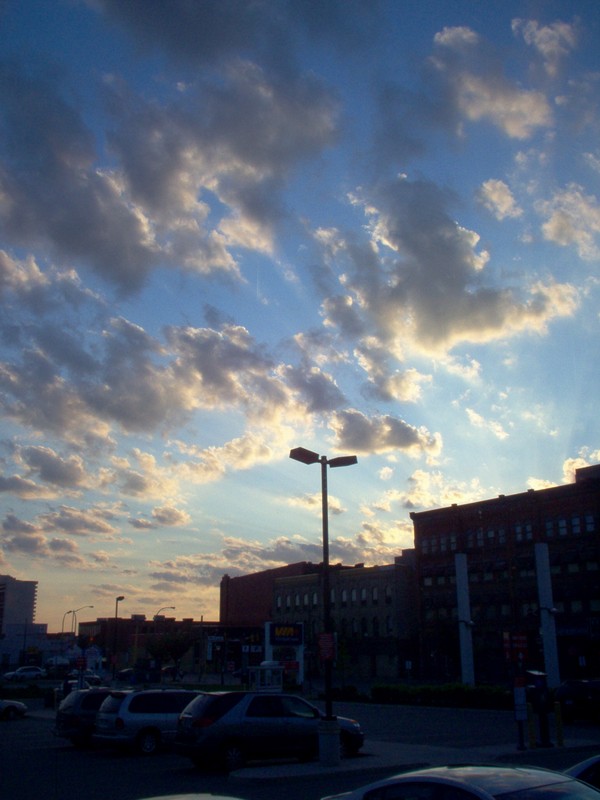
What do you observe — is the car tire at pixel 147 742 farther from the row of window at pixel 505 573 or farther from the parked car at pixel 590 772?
the row of window at pixel 505 573

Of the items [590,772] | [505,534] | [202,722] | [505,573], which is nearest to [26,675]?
[505,573]

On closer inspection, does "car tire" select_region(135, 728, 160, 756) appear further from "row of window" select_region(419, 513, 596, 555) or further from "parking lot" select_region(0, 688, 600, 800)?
"row of window" select_region(419, 513, 596, 555)

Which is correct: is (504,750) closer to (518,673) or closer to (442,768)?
(518,673)

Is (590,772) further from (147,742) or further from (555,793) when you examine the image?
(147,742)

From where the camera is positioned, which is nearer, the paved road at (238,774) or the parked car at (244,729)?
the paved road at (238,774)

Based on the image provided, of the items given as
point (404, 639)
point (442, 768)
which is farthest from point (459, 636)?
point (442, 768)

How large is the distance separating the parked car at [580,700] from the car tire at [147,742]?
17890 millimetres

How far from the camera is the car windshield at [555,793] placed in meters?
5.71

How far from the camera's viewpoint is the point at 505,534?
74.9 metres

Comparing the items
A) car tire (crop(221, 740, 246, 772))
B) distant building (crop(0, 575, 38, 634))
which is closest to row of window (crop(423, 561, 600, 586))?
car tire (crop(221, 740, 246, 772))

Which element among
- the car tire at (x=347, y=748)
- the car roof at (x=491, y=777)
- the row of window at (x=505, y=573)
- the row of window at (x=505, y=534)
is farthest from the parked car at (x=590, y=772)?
the row of window at (x=505, y=534)

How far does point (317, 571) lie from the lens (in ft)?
339

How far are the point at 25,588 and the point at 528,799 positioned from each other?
185283 mm

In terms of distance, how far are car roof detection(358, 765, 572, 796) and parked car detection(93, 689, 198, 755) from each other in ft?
51.4
